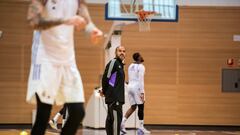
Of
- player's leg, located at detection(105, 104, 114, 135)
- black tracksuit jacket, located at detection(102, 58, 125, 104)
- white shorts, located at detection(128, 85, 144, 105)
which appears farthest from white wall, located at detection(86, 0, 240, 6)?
player's leg, located at detection(105, 104, 114, 135)

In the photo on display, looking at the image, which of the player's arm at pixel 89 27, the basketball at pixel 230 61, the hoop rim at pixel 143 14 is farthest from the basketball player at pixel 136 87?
the player's arm at pixel 89 27

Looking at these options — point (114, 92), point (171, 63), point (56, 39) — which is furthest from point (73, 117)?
point (171, 63)

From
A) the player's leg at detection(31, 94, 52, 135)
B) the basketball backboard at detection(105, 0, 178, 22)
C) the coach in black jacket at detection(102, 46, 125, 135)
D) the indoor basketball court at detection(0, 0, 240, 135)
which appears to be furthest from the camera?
the indoor basketball court at detection(0, 0, 240, 135)

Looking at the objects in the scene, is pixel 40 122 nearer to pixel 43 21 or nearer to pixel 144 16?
pixel 43 21

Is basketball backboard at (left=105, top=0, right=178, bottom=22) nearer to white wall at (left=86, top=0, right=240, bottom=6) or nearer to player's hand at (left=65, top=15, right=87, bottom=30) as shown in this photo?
white wall at (left=86, top=0, right=240, bottom=6)

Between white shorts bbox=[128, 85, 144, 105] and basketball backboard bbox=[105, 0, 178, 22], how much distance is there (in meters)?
1.79

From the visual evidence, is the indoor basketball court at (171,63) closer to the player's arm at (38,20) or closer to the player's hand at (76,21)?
the player's arm at (38,20)

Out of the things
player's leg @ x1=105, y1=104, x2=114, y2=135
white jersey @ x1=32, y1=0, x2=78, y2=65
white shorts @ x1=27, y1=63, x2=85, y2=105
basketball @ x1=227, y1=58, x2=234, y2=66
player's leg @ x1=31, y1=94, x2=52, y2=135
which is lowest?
player's leg @ x1=105, y1=104, x2=114, y2=135

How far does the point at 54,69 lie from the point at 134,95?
8663 mm

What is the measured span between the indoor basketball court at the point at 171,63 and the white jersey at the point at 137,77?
2.63m

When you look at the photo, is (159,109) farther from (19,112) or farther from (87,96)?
(19,112)

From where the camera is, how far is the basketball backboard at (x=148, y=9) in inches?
478

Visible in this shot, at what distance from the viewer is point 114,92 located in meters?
8.86

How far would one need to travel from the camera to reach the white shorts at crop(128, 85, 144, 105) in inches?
501
